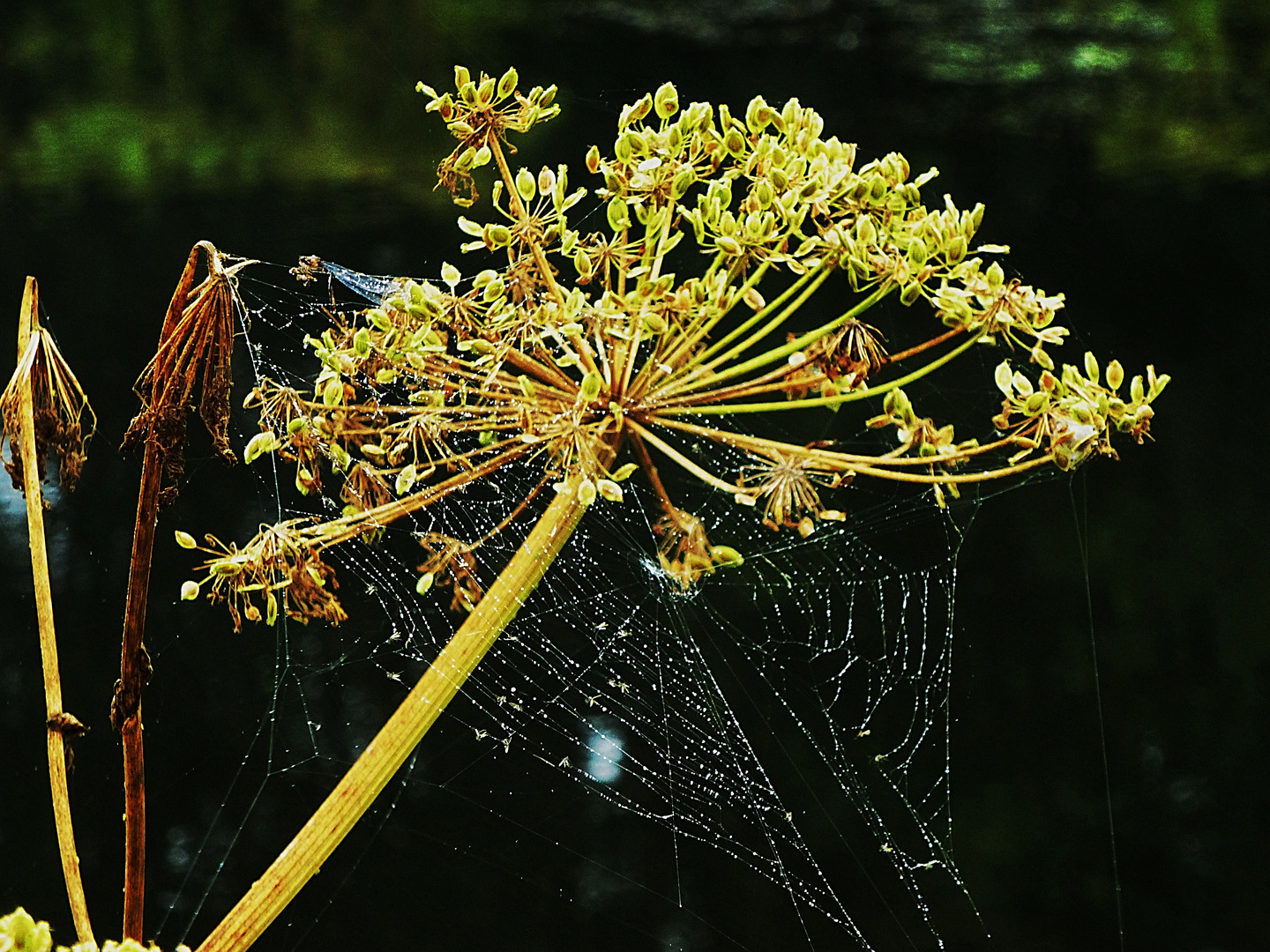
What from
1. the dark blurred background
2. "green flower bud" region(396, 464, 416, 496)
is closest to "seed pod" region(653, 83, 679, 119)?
"green flower bud" region(396, 464, 416, 496)

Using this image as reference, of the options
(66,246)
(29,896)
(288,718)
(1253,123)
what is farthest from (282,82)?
(1253,123)

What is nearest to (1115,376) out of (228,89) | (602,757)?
(602,757)

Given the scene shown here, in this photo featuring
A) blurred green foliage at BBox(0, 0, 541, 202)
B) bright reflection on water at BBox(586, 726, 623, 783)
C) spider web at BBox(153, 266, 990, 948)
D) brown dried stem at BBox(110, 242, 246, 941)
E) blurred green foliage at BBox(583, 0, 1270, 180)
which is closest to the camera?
brown dried stem at BBox(110, 242, 246, 941)

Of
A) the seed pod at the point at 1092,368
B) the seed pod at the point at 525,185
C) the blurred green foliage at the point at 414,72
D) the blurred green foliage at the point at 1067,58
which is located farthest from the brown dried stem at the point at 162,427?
the blurred green foliage at the point at 1067,58

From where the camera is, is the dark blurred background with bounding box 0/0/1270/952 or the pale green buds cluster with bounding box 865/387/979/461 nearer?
the pale green buds cluster with bounding box 865/387/979/461

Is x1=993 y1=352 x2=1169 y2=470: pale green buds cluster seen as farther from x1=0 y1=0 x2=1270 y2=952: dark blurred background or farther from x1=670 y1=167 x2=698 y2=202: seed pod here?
x1=0 y1=0 x2=1270 y2=952: dark blurred background

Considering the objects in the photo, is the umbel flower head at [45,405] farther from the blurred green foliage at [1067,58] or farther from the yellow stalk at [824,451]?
the blurred green foliage at [1067,58]
